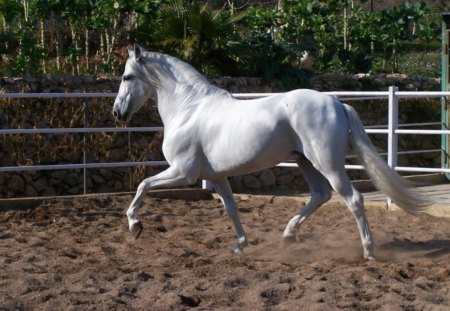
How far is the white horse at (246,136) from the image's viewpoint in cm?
679

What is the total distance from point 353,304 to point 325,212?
13.0 feet

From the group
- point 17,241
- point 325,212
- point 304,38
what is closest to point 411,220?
point 325,212

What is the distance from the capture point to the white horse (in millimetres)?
6789

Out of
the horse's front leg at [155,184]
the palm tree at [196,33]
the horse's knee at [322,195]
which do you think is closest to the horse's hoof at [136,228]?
the horse's front leg at [155,184]

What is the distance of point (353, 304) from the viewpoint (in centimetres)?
537

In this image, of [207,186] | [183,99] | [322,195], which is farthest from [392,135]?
[183,99]

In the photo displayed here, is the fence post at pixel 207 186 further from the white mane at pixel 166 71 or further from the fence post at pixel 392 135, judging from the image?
the white mane at pixel 166 71

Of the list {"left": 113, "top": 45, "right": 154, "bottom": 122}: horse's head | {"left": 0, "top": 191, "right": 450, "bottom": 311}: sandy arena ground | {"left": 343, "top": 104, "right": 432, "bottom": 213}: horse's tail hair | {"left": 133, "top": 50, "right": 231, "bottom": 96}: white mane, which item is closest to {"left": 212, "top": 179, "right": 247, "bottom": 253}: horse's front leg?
{"left": 0, "top": 191, "right": 450, "bottom": 311}: sandy arena ground

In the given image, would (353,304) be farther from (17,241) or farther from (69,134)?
(69,134)

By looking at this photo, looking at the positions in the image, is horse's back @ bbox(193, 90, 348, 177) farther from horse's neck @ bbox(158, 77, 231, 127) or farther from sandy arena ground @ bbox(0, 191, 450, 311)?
sandy arena ground @ bbox(0, 191, 450, 311)

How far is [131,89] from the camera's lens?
24.9ft

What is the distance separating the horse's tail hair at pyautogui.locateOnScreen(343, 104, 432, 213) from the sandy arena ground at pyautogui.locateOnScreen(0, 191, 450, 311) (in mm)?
413

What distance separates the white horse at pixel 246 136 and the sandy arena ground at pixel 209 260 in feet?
1.26

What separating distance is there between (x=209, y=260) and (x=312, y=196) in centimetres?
100
